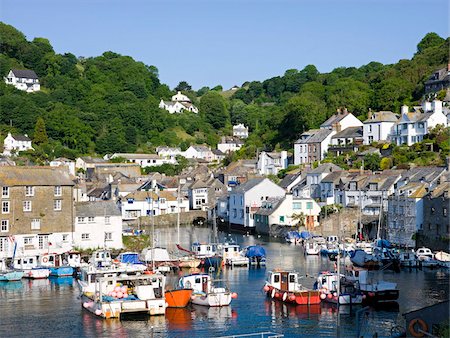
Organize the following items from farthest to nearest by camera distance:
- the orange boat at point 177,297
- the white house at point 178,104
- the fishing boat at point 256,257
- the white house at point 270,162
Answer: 1. the white house at point 178,104
2. the white house at point 270,162
3. the fishing boat at point 256,257
4. the orange boat at point 177,297

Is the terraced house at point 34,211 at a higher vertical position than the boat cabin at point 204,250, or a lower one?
higher

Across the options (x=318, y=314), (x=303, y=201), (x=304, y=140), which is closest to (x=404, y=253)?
(x=318, y=314)

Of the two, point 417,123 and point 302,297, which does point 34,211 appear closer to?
point 302,297

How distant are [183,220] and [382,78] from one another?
3577 cm

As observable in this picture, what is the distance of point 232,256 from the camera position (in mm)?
44438

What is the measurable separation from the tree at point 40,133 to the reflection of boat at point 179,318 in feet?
257

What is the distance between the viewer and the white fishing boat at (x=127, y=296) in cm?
3050

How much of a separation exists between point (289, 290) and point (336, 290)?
6.75 ft

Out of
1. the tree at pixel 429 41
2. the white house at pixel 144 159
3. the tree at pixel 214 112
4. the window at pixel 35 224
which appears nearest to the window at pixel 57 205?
the window at pixel 35 224

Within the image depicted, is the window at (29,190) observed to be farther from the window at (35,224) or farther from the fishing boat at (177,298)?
the fishing boat at (177,298)

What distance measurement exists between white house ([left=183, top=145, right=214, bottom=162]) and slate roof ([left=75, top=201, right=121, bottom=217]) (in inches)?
2742

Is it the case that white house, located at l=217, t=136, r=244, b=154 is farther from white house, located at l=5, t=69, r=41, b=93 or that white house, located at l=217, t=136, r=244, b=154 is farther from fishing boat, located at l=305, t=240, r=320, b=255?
fishing boat, located at l=305, t=240, r=320, b=255

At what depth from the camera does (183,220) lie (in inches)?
2906

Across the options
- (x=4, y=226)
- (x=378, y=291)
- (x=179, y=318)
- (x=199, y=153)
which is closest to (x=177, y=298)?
(x=179, y=318)
